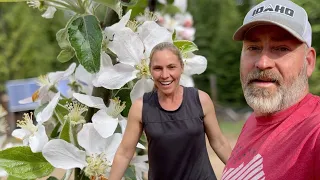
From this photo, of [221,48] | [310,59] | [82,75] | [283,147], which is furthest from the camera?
[221,48]

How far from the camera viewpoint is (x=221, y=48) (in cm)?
1762

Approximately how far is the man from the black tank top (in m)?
0.38

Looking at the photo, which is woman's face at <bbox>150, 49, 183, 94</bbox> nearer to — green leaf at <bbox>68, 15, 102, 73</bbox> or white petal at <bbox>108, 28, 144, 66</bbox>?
white petal at <bbox>108, 28, 144, 66</bbox>

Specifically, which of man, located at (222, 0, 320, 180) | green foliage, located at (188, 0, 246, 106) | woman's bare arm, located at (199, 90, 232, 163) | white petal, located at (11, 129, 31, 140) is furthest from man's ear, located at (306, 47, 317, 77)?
green foliage, located at (188, 0, 246, 106)

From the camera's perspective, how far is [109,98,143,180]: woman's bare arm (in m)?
1.41

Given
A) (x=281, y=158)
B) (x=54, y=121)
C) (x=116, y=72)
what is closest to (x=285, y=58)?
(x=281, y=158)

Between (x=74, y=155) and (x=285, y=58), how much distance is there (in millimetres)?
570

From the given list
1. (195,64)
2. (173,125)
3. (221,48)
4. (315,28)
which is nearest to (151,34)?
(195,64)

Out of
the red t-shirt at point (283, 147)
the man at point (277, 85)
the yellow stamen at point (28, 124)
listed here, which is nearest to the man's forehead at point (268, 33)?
the man at point (277, 85)

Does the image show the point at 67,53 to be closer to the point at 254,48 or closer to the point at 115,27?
the point at 115,27

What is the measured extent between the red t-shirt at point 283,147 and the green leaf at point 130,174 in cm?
34

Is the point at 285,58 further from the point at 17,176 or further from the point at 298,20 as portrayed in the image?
the point at 17,176

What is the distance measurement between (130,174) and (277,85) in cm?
58

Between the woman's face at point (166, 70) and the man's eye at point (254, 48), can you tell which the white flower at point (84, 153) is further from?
the man's eye at point (254, 48)
